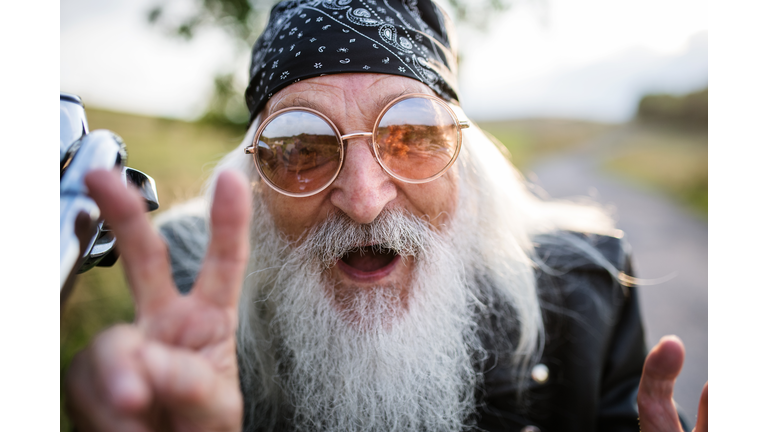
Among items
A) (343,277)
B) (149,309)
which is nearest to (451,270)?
(343,277)

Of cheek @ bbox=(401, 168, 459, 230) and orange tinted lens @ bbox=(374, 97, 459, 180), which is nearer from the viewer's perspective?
orange tinted lens @ bbox=(374, 97, 459, 180)

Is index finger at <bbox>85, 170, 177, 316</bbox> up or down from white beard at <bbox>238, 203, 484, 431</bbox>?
up

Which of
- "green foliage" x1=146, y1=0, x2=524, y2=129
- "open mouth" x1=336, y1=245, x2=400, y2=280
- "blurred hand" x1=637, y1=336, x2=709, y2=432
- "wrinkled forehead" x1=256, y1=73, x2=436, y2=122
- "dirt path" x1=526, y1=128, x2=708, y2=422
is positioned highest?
"green foliage" x1=146, y1=0, x2=524, y2=129

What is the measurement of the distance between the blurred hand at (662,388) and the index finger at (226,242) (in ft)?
4.74

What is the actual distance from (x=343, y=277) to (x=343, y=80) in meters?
0.85

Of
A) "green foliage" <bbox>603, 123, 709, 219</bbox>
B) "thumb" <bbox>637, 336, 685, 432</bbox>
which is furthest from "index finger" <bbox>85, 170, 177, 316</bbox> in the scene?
"green foliage" <bbox>603, 123, 709, 219</bbox>

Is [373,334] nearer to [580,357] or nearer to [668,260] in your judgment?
[580,357]

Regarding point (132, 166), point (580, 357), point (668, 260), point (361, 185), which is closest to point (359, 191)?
point (361, 185)

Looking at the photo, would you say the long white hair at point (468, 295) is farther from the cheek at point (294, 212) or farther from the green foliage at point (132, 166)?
the green foliage at point (132, 166)

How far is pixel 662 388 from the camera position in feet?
4.58

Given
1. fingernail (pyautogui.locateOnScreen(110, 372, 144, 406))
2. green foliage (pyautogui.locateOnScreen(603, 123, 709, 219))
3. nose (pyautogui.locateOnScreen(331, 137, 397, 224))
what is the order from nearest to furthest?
1. fingernail (pyautogui.locateOnScreen(110, 372, 144, 406))
2. nose (pyautogui.locateOnScreen(331, 137, 397, 224))
3. green foliage (pyautogui.locateOnScreen(603, 123, 709, 219))

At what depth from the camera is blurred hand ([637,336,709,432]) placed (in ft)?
4.42

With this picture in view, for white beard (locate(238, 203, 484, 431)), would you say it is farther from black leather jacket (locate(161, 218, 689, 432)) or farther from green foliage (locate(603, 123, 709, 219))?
green foliage (locate(603, 123, 709, 219))

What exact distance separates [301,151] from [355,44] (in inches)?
20.8
